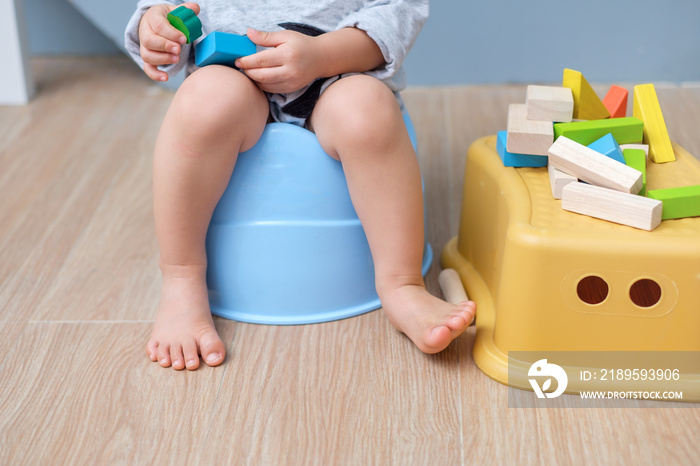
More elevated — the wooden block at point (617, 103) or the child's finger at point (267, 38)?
the child's finger at point (267, 38)

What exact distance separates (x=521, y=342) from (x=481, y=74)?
3.62 ft

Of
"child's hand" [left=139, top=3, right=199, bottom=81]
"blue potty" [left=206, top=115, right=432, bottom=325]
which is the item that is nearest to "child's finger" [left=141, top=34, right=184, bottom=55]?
"child's hand" [left=139, top=3, right=199, bottom=81]

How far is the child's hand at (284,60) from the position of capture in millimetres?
825

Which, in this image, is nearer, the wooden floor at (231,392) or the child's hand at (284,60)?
the wooden floor at (231,392)

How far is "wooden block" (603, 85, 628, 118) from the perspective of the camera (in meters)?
0.95

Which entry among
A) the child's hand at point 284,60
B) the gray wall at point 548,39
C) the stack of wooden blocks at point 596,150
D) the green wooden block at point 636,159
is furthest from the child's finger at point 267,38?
the gray wall at point 548,39

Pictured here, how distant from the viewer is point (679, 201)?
2.52ft

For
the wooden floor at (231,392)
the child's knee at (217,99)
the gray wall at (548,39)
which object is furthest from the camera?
the gray wall at (548,39)

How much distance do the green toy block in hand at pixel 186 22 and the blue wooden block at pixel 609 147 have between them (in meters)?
0.49

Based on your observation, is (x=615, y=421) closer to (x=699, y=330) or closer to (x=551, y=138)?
(x=699, y=330)

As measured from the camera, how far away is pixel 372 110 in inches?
32.8

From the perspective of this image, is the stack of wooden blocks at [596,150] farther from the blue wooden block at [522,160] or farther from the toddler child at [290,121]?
the toddler child at [290,121]

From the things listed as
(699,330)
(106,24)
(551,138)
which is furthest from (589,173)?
(106,24)

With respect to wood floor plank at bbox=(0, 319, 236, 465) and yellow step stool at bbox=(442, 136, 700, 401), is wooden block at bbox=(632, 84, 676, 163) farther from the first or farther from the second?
wood floor plank at bbox=(0, 319, 236, 465)
